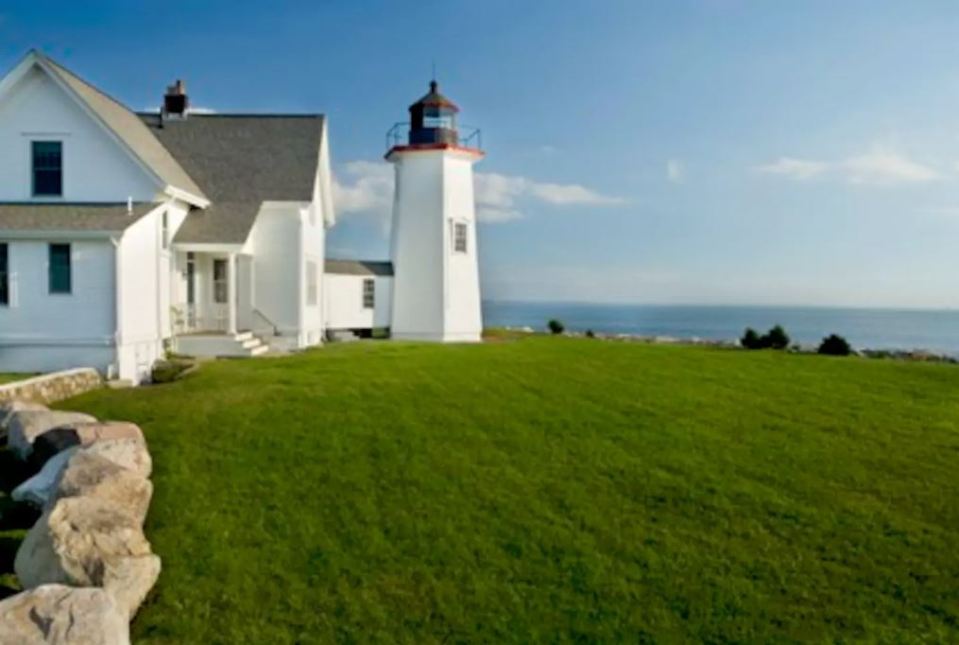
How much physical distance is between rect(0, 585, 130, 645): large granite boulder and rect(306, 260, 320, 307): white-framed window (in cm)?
1854

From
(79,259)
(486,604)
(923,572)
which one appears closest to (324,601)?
(486,604)

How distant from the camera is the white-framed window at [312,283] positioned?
1023 inches

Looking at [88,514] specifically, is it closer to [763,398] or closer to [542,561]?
[542,561]

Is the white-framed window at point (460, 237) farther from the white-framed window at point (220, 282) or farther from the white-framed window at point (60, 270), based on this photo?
the white-framed window at point (60, 270)

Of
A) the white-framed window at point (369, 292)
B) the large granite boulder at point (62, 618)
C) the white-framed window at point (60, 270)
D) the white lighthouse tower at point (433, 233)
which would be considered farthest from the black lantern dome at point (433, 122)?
the large granite boulder at point (62, 618)

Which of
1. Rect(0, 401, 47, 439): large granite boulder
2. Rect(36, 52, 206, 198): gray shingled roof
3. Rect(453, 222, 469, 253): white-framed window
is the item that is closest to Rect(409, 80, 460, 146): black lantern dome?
Rect(453, 222, 469, 253): white-framed window

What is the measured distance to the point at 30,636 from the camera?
23.1 feet

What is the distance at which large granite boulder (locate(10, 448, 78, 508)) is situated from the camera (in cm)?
1026

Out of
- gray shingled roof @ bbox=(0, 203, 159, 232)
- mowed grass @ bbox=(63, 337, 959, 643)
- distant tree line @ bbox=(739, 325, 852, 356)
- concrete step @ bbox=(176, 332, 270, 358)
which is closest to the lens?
mowed grass @ bbox=(63, 337, 959, 643)

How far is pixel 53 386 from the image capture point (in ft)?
51.5

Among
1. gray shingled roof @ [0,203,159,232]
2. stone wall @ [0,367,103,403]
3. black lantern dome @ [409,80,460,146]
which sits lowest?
stone wall @ [0,367,103,403]

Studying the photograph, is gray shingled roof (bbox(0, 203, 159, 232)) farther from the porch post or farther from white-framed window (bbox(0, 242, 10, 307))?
the porch post

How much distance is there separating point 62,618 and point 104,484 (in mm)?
2603

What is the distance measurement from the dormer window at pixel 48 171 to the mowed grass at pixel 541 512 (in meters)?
6.56
